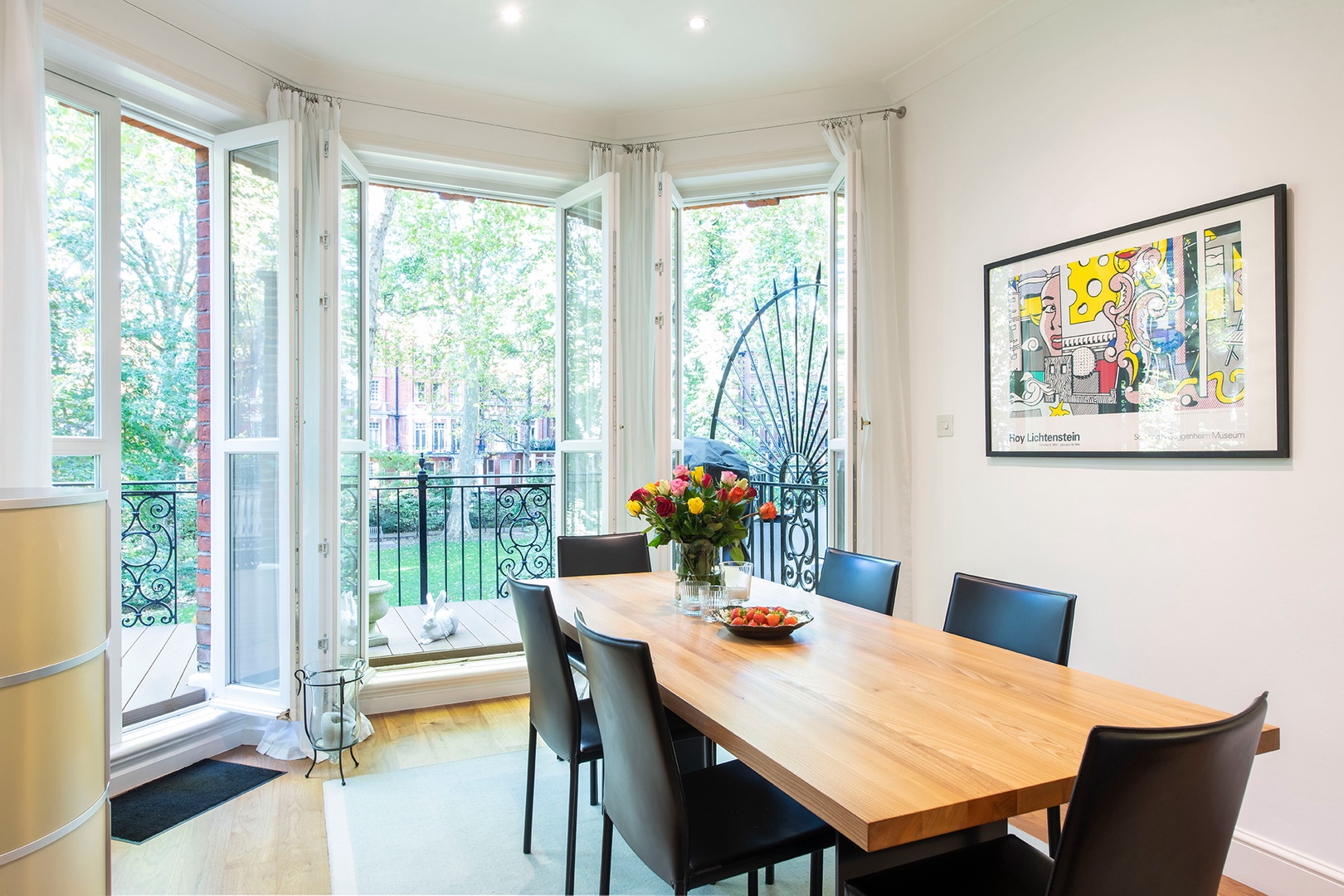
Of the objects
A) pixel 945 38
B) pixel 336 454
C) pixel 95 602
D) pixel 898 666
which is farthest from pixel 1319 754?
pixel 336 454

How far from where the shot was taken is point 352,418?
3248 mm

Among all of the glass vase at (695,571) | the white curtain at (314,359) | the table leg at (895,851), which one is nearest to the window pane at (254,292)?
the white curtain at (314,359)

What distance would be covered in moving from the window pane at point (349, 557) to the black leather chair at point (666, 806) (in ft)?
6.53

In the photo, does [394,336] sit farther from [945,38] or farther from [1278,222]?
[1278,222]

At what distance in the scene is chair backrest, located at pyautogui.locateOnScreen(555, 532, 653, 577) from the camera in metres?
2.88

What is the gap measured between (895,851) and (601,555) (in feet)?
5.68

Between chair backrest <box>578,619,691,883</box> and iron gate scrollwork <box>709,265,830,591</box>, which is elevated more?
iron gate scrollwork <box>709,265,830,591</box>

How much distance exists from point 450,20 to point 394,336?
158 inches

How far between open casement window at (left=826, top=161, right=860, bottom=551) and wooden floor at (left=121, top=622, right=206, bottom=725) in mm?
2866

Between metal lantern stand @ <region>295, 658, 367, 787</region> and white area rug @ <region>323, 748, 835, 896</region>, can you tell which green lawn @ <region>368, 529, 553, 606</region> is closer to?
metal lantern stand @ <region>295, 658, 367, 787</region>

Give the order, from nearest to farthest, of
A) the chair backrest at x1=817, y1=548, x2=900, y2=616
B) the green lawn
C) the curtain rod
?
1. the chair backrest at x1=817, y1=548, x2=900, y2=616
2. the curtain rod
3. the green lawn

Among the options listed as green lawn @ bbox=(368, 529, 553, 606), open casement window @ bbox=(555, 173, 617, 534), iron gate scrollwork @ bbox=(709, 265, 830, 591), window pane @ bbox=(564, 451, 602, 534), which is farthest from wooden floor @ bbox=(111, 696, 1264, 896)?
green lawn @ bbox=(368, 529, 553, 606)

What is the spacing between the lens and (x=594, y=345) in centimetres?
371

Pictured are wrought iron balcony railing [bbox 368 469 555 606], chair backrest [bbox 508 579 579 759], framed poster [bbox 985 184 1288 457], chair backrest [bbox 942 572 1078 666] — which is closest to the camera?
chair backrest [bbox 942 572 1078 666]
